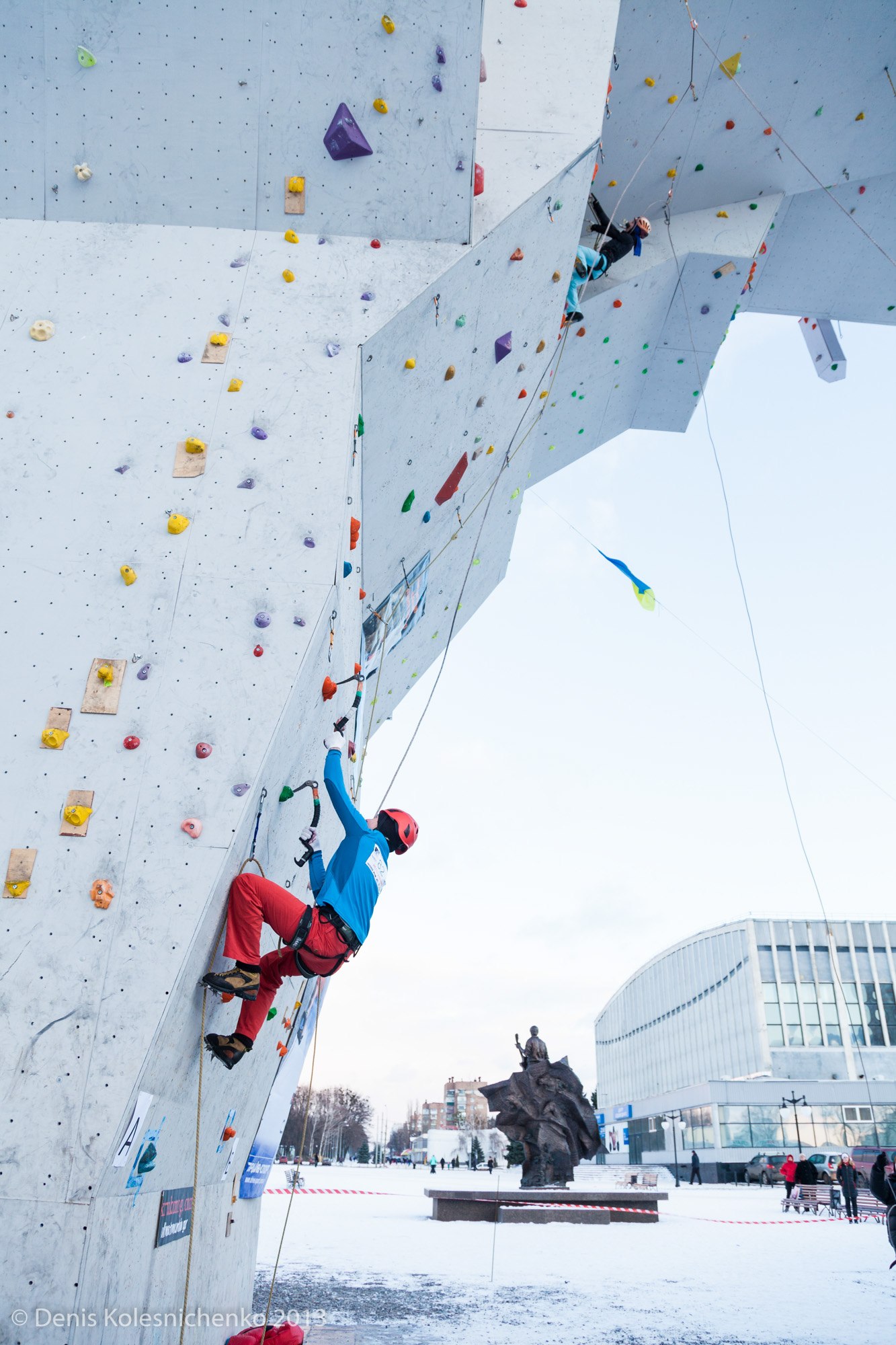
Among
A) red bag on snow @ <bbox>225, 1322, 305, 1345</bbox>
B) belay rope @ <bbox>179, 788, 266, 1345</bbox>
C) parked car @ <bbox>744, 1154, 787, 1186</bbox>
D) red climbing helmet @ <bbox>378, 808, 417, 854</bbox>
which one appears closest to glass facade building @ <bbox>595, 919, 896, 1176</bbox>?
parked car @ <bbox>744, 1154, 787, 1186</bbox>

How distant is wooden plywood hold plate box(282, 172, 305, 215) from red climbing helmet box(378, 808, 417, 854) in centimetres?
248

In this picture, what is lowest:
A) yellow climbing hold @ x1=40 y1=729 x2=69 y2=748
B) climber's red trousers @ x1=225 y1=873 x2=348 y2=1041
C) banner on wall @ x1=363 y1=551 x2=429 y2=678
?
climber's red trousers @ x1=225 y1=873 x2=348 y2=1041

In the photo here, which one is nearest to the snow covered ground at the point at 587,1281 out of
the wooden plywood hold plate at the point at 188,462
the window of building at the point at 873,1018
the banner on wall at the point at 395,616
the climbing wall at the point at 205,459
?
the climbing wall at the point at 205,459

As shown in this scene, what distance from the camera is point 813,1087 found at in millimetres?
27875

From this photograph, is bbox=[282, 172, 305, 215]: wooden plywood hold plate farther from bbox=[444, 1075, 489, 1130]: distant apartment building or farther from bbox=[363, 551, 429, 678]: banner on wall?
bbox=[444, 1075, 489, 1130]: distant apartment building

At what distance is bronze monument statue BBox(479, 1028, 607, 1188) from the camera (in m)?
10.6

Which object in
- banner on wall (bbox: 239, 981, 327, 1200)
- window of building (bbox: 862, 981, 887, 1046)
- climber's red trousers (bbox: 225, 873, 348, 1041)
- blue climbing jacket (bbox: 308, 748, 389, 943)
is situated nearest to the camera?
climber's red trousers (bbox: 225, 873, 348, 1041)

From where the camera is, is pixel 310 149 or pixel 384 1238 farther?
pixel 384 1238

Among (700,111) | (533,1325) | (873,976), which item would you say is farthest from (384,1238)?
(873,976)

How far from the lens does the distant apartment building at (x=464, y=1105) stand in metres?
71.8

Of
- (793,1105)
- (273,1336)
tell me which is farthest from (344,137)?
(793,1105)

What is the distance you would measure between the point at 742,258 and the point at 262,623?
4.83 metres

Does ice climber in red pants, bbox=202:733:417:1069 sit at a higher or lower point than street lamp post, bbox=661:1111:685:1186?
higher

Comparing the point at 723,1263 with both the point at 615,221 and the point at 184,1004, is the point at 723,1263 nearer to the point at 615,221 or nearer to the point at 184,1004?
the point at 184,1004
